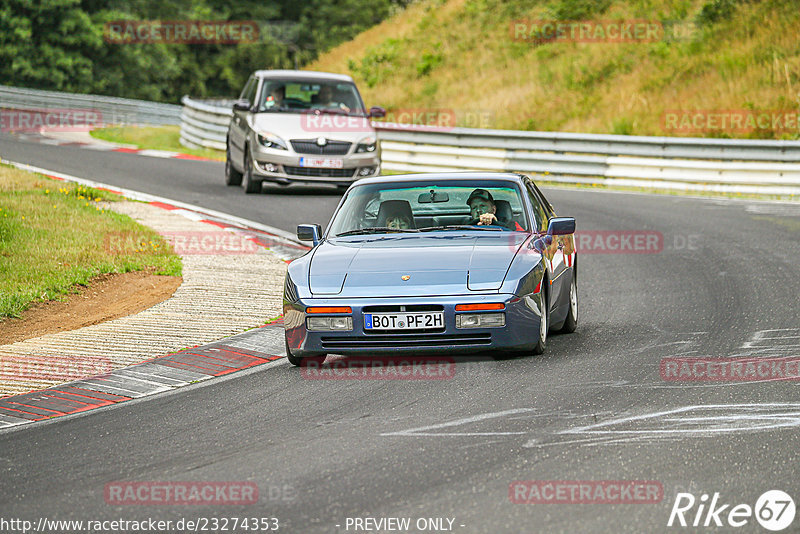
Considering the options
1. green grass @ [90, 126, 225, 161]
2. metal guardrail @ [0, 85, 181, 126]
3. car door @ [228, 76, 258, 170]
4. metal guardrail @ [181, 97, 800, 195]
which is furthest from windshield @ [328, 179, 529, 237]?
metal guardrail @ [0, 85, 181, 126]

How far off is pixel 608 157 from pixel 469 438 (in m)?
18.8

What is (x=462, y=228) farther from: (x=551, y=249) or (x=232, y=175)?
(x=232, y=175)

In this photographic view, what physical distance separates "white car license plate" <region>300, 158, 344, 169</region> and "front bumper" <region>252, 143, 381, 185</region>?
0.03m

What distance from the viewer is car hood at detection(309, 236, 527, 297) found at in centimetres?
Answer: 855

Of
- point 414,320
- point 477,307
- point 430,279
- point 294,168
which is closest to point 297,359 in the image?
point 414,320

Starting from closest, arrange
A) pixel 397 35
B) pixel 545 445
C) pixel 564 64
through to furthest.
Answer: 1. pixel 545 445
2. pixel 564 64
3. pixel 397 35

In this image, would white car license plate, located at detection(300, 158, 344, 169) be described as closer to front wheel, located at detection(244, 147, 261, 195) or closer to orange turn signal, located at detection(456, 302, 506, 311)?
front wheel, located at detection(244, 147, 261, 195)

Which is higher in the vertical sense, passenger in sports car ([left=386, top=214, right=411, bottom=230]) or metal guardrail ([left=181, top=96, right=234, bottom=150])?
passenger in sports car ([left=386, top=214, right=411, bottom=230])

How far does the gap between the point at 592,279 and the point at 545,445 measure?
711 cm

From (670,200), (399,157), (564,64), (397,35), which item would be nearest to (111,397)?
(670,200)

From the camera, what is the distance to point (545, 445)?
647 cm

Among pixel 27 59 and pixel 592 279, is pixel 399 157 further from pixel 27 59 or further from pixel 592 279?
pixel 27 59

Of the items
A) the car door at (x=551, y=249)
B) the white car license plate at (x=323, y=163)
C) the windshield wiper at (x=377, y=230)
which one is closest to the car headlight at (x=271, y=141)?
the white car license plate at (x=323, y=163)

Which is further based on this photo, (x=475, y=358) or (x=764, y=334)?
(x=764, y=334)
